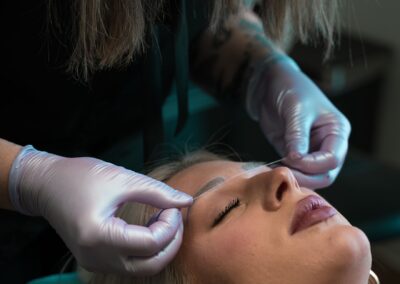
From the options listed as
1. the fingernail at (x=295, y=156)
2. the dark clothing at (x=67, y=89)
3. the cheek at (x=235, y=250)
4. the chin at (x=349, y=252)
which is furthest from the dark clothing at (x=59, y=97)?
the chin at (x=349, y=252)

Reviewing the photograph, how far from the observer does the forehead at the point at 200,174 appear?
1001mm

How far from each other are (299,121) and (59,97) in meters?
0.46

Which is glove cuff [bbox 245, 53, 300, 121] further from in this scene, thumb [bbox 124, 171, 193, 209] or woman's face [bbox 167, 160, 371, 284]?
thumb [bbox 124, 171, 193, 209]

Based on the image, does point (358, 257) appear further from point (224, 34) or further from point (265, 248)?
point (224, 34)

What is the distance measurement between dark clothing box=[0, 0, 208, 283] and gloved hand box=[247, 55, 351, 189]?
194 millimetres

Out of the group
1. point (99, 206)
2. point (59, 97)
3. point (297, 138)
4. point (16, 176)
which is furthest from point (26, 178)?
point (297, 138)

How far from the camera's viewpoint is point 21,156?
0.91 metres

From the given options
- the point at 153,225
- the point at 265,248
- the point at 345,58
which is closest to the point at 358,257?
the point at 265,248

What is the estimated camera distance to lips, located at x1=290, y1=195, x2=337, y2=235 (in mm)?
866

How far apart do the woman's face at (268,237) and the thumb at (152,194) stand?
0.24 ft

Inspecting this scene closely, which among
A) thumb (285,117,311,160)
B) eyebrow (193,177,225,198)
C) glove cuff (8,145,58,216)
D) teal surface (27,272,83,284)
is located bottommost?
teal surface (27,272,83,284)

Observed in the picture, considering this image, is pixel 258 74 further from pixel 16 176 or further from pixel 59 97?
A: pixel 16 176

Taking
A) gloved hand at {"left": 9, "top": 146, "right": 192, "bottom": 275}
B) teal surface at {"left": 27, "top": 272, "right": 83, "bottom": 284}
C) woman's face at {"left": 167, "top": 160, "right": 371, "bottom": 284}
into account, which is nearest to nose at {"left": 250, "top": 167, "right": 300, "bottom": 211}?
woman's face at {"left": 167, "top": 160, "right": 371, "bottom": 284}

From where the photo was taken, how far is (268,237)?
2.84 ft
